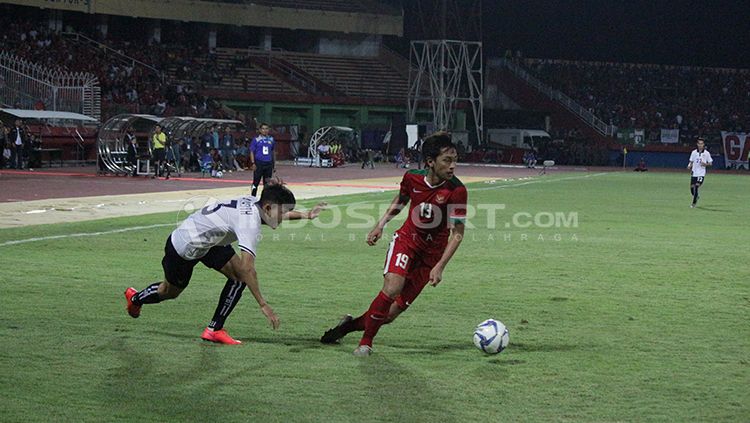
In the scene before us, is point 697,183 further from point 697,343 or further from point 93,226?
point 697,343

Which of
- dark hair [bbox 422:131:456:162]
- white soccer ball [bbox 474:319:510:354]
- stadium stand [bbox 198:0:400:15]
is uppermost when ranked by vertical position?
stadium stand [bbox 198:0:400:15]

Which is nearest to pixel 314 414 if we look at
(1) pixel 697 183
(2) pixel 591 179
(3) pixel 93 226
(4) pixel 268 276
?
(4) pixel 268 276

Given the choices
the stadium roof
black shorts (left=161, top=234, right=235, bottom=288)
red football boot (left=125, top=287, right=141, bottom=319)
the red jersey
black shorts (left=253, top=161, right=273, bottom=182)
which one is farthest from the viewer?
the stadium roof

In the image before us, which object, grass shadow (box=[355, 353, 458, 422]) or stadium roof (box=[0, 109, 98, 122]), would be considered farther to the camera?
stadium roof (box=[0, 109, 98, 122])

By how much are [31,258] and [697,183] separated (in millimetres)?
19675

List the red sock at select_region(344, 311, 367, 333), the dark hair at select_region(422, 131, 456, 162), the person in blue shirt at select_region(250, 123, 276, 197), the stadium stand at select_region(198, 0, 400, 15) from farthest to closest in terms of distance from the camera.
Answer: the stadium stand at select_region(198, 0, 400, 15) < the person in blue shirt at select_region(250, 123, 276, 197) < the red sock at select_region(344, 311, 367, 333) < the dark hair at select_region(422, 131, 456, 162)

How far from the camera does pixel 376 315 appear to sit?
8516mm

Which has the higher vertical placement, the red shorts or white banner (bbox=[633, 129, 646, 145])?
white banner (bbox=[633, 129, 646, 145])

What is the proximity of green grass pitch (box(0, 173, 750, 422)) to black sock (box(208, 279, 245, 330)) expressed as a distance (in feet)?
0.66

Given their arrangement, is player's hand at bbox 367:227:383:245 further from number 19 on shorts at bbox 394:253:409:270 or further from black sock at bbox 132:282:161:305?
black sock at bbox 132:282:161:305

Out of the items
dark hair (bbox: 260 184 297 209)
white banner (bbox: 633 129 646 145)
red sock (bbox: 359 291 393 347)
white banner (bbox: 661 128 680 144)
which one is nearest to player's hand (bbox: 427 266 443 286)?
red sock (bbox: 359 291 393 347)

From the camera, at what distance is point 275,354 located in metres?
8.47

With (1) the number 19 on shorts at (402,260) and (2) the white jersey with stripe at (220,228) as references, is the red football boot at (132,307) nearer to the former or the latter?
(2) the white jersey with stripe at (220,228)

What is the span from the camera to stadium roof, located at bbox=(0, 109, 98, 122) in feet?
135
